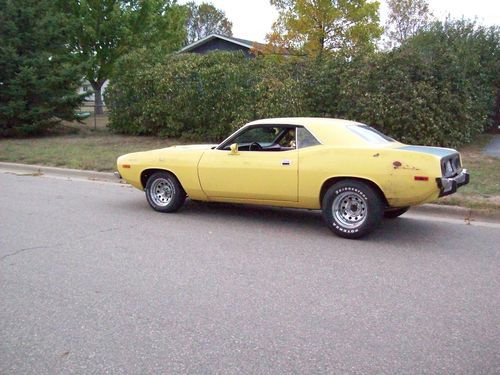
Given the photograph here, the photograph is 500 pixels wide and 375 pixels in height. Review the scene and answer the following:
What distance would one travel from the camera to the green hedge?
1189cm

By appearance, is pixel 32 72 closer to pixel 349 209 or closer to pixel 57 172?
pixel 57 172

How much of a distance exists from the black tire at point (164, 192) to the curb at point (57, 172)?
304 centimetres

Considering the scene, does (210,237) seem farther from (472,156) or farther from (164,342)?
(472,156)

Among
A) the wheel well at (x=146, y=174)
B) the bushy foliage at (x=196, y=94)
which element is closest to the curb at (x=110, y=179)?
the wheel well at (x=146, y=174)

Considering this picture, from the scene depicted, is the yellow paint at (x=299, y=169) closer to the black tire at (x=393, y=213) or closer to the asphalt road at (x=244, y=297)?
the asphalt road at (x=244, y=297)

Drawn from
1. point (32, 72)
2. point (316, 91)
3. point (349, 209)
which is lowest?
point (349, 209)

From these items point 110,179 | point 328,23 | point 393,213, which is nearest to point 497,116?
point 328,23

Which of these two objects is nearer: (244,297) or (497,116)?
(244,297)

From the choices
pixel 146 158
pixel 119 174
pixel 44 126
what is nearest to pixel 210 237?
pixel 146 158

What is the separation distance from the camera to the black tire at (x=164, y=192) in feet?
23.6

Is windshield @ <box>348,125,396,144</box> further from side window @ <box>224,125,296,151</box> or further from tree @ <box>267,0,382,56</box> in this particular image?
tree @ <box>267,0,382,56</box>

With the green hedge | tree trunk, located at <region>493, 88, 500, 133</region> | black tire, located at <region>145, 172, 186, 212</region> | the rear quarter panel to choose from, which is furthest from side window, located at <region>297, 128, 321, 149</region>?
tree trunk, located at <region>493, 88, 500, 133</region>

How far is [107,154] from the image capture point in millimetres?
12891

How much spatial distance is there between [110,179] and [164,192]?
11.2ft
